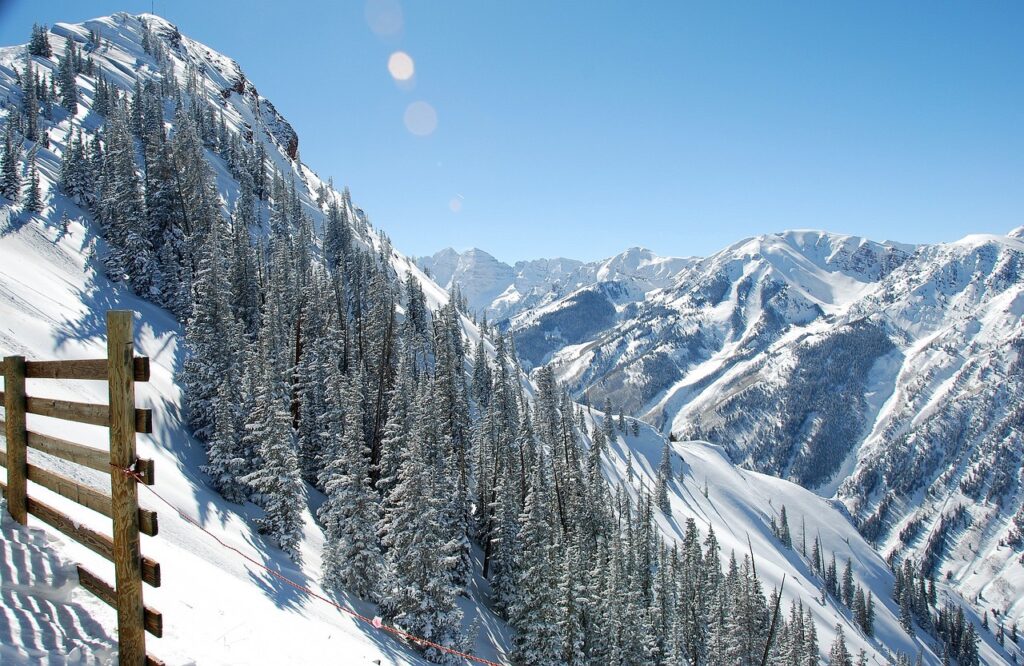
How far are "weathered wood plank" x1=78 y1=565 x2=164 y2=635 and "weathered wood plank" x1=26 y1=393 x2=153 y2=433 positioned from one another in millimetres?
1832

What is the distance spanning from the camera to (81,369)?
576cm

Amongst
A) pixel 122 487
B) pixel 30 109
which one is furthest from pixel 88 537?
pixel 30 109

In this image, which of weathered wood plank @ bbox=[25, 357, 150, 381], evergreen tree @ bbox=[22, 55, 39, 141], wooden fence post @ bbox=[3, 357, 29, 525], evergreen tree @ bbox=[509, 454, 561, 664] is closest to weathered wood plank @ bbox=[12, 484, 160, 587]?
wooden fence post @ bbox=[3, 357, 29, 525]

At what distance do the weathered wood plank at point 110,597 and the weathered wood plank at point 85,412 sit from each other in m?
1.83

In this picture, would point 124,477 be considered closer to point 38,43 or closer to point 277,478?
point 277,478

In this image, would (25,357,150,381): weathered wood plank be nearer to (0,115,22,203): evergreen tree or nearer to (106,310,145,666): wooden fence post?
(106,310,145,666): wooden fence post

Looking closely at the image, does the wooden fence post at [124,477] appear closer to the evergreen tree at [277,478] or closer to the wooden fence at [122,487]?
the wooden fence at [122,487]

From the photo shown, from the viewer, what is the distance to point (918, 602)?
152 meters

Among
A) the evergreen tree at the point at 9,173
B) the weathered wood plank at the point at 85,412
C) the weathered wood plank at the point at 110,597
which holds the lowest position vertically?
the weathered wood plank at the point at 110,597

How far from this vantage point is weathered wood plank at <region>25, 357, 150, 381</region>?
5.24 meters

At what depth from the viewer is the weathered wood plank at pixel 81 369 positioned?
17.2 feet

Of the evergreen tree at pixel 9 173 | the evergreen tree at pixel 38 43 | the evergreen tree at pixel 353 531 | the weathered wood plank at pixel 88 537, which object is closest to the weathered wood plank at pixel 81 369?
the weathered wood plank at pixel 88 537

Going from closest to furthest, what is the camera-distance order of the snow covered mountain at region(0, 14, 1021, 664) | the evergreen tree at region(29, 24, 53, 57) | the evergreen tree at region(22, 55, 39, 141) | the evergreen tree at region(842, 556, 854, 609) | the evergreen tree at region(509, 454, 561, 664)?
the snow covered mountain at region(0, 14, 1021, 664), the evergreen tree at region(509, 454, 561, 664), the evergreen tree at region(22, 55, 39, 141), the evergreen tree at region(29, 24, 53, 57), the evergreen tree at region(842, 556, 854, 609)

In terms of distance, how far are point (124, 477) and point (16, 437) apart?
370 cm
